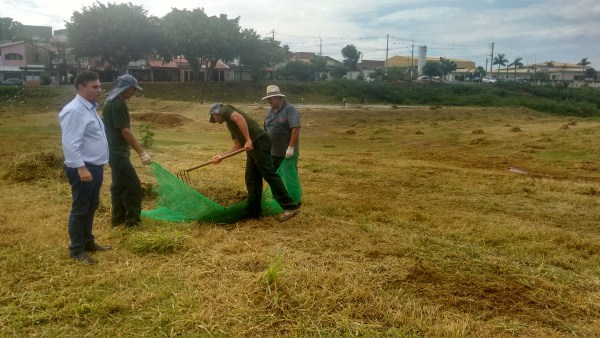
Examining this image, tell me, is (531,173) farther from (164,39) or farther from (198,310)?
(164,39)

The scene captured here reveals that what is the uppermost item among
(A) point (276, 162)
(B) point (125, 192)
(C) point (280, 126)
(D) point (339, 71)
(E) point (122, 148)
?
(D) point (339, 71)

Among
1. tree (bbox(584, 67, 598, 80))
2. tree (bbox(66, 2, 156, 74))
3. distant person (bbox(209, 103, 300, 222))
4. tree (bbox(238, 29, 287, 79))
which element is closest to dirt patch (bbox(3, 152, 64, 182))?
distant person (bbox(209, 103, 300, 222))

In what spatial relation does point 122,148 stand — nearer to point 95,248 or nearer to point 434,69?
point 95,248

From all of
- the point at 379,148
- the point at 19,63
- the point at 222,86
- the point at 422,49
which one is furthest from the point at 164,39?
the point at 422,49

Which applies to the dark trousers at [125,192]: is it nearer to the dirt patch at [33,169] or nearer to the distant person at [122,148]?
the distant person at [122,148]

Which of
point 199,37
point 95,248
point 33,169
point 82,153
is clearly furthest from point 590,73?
point 82,153

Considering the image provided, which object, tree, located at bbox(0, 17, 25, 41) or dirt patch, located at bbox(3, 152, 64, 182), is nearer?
dirt patch, located at bbox(3, 152, 64, 182)

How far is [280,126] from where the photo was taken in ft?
20.5

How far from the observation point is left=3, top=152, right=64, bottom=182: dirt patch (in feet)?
25.7

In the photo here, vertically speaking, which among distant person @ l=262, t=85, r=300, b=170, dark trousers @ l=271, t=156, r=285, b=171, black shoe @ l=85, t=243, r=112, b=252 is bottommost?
black shoe @ l=85, t=243, r=112, b=252

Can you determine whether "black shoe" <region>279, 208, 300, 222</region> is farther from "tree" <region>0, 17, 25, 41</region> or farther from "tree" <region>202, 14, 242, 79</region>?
"tree" <region>0, 17, 25, 41</region>

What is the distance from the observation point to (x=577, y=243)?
5.62 m

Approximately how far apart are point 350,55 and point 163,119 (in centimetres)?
4977

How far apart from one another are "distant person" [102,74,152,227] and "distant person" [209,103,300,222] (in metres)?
0.92
